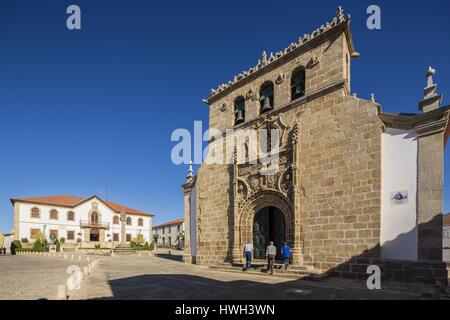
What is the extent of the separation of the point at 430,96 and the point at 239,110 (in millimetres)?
8851

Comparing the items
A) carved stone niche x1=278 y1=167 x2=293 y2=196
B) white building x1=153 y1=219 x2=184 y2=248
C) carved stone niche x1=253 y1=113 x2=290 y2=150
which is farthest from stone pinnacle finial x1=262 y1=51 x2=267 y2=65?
white building x1=153 y1=219 x2=184 y2=248

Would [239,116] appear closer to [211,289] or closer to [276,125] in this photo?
[276,125]

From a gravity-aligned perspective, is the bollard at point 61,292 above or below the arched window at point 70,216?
above

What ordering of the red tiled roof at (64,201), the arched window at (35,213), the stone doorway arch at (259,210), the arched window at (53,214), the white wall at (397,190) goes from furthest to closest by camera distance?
the arched window at (53,214)
the red tiled roof at (64,201)
the arched window at (35,213)
the stone doorway arch at (259,210)
the white wall at (397,190)

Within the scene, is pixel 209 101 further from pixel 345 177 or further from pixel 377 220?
pixel 377 220

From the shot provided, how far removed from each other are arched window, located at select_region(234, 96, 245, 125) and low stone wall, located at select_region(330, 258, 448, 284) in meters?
8.81

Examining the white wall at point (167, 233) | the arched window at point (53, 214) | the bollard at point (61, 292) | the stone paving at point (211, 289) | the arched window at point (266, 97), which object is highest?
the arched window at point (266, 97)

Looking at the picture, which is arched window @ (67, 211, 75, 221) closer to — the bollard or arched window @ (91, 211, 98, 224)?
arched window @ (91, 211, 98, 224)

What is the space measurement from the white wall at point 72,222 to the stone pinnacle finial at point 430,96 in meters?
44.8

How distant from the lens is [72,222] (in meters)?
42.9

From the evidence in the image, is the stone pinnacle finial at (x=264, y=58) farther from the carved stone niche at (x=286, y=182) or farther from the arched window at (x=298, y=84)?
the carved stone niche at (x=286, y=182)

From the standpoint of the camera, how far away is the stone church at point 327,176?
29.7 ft

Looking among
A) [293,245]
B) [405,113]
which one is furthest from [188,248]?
[405,113]

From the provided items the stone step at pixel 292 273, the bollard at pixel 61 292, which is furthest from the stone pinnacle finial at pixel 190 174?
the bollard at pixel 61 292
